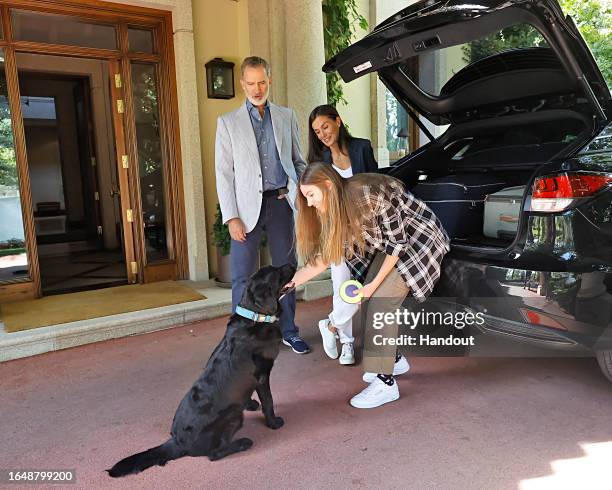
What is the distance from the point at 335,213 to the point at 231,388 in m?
0.86

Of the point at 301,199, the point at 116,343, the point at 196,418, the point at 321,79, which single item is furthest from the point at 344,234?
the point at 321,79

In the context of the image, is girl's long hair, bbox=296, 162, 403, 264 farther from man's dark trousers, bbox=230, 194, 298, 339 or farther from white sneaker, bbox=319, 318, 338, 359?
white sneaker, bbox=319, 318, 338, 359

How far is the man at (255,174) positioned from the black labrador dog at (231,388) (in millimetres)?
821

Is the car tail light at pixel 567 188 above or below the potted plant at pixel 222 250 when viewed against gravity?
above

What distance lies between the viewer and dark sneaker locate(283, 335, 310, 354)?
3.23m

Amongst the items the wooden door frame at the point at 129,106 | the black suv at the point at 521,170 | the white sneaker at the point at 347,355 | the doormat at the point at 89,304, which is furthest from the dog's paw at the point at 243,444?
the wooden door frame at the point at 129,106

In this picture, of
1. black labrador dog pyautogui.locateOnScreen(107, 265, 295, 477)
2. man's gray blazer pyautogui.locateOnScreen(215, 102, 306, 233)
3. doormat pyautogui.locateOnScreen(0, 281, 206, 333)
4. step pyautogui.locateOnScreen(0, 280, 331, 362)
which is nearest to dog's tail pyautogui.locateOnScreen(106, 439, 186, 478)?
black labrador dog pyautogui.locateOnScreen(107, 265, 295, 477)

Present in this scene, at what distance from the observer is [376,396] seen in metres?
2.49

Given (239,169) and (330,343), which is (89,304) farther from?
(330,343)

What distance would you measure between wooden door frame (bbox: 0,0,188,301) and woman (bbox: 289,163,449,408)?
2819 millimetres

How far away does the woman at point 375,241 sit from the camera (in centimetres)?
229

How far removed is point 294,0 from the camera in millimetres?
4250

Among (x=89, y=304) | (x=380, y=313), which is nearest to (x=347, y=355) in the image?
(x=380, y=313)

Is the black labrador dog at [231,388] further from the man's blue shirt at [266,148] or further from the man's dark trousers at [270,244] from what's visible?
the man's blue shirt at [266,148]
